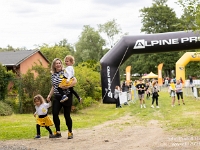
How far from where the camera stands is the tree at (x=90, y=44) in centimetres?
7238

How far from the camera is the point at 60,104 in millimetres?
7965

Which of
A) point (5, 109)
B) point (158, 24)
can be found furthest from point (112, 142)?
point (158, 24)

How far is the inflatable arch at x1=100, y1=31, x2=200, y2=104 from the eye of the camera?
18672mm

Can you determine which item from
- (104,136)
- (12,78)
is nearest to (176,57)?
(12,78)

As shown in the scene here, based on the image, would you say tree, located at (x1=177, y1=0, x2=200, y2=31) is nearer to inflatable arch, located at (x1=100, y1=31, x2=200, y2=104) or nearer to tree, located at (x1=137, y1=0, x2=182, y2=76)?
inflatable arch, located at (x1=100, y1=31, x2=200, y2=104)

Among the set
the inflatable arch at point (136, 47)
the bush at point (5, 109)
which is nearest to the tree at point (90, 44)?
the inflatable arch at point (136, 47)

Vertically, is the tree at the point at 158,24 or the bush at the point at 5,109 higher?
the tree at the point at 158,24

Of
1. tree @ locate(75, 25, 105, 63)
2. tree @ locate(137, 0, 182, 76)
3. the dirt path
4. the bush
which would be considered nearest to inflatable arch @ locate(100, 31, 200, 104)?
the bush

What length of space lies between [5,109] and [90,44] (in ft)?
190

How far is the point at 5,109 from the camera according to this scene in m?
16.3

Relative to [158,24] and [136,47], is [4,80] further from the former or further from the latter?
[158,24]

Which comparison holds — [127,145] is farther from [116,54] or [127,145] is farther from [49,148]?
[116,54]

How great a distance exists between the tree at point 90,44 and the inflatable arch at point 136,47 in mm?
51787

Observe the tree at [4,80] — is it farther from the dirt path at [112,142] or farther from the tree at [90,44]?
the tree at [90,44]
